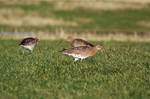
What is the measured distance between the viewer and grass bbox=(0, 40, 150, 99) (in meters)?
A: 13.2

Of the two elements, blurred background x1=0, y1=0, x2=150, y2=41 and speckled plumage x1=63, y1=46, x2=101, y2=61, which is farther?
blurred background x1=0, y1=0, x2=150, y2=41

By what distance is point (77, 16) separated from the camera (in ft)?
152

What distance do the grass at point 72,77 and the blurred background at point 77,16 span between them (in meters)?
21.2

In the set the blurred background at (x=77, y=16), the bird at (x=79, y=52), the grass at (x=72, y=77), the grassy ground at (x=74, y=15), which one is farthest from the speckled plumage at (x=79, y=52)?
the grassy ground at (x=74, y=15)

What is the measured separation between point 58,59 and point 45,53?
1.82 m

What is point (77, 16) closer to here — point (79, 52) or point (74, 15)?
point (74, 15)

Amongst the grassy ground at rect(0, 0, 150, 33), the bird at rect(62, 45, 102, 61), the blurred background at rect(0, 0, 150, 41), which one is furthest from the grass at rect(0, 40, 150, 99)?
the grassy ground at rect(0, 0, 150, 33)

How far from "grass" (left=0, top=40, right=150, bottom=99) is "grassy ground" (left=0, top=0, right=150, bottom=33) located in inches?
860

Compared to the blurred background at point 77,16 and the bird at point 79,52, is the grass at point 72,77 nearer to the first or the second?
the bird at point 79,52

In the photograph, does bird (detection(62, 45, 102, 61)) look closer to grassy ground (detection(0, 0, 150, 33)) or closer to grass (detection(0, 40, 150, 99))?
grass (detection(0, 40, 150, 99))

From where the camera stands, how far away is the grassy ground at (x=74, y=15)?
1682 inches

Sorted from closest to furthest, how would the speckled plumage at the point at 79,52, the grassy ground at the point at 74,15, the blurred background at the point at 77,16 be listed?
1. the speckled plumage at the point at 79,52
2. the blurred background at the point at 77,16
3. the grassy ground at the point at 74,15

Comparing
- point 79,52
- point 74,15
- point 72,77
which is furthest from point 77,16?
point 72,77

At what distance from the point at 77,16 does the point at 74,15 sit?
34cm
